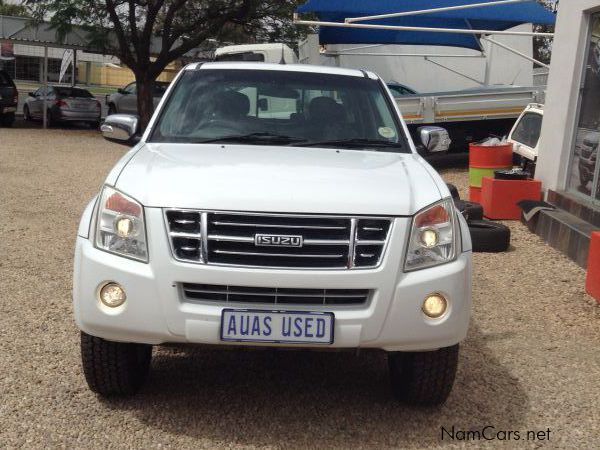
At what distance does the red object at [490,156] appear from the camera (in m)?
10.8

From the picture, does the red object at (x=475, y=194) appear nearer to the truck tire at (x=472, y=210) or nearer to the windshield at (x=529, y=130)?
the windshield at (x=529, y=130)

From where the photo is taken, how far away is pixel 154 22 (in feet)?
71.5

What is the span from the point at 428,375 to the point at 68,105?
22.4 metres

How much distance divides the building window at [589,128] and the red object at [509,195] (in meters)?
0.53

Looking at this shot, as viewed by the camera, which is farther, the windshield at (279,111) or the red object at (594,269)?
the red object at (594,269)

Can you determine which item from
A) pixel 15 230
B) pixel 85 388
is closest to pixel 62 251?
pixel 15 230

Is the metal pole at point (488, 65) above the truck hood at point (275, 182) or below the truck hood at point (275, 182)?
above

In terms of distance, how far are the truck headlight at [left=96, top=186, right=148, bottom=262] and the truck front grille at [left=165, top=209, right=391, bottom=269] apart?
137 millimetres

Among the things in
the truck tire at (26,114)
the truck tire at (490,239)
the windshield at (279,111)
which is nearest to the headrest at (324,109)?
the windshield at (279,111)

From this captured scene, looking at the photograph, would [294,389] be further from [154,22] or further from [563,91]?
[154,22]

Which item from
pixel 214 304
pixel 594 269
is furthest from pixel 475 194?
pixel 214 304

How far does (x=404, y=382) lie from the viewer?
379 centimetres

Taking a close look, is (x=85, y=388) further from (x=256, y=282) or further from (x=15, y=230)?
(x=15, y=230)

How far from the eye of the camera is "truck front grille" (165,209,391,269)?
3.28m
